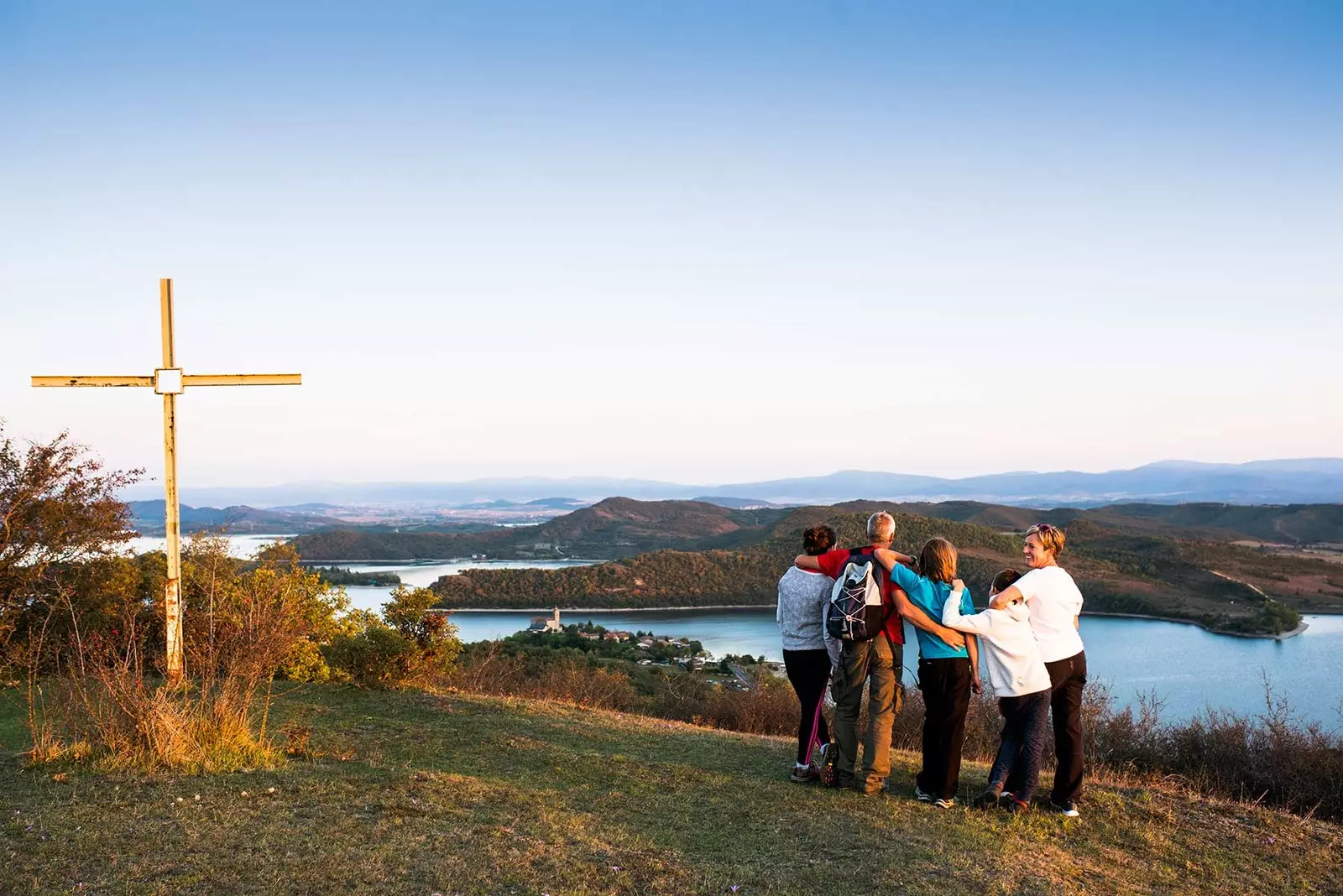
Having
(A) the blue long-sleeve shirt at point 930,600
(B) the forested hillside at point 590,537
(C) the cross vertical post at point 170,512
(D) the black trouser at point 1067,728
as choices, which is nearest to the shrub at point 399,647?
(C) the cross vertical post at point 170,512

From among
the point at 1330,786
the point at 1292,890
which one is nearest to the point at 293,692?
the point at 1292,890

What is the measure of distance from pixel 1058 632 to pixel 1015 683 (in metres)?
0.45

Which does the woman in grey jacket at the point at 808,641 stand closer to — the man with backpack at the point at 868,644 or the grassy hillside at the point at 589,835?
the man with backpack at the point at 868,644

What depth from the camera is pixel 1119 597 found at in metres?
44.0

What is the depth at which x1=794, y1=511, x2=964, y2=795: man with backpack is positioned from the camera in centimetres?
592

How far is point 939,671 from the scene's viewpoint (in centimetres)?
596

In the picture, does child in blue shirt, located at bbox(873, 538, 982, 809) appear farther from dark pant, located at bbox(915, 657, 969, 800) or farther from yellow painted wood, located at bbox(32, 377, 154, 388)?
yellow painted wood, located at bbox(32, 377, 154, 388)

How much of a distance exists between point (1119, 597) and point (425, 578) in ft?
132

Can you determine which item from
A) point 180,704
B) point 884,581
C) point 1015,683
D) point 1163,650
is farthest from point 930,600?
point 1163,650

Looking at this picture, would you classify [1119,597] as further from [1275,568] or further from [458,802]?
[458,802]

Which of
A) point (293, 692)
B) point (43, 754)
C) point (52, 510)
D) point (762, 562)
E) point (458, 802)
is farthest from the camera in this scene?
point (762, 562)

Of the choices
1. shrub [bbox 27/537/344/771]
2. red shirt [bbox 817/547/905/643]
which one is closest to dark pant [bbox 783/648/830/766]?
red shirt [bbox 817/547/905/643]

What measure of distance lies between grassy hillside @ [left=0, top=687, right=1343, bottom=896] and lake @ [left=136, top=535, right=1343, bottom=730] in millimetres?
9894

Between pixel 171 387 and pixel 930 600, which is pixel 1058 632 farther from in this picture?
pixel 171 387
